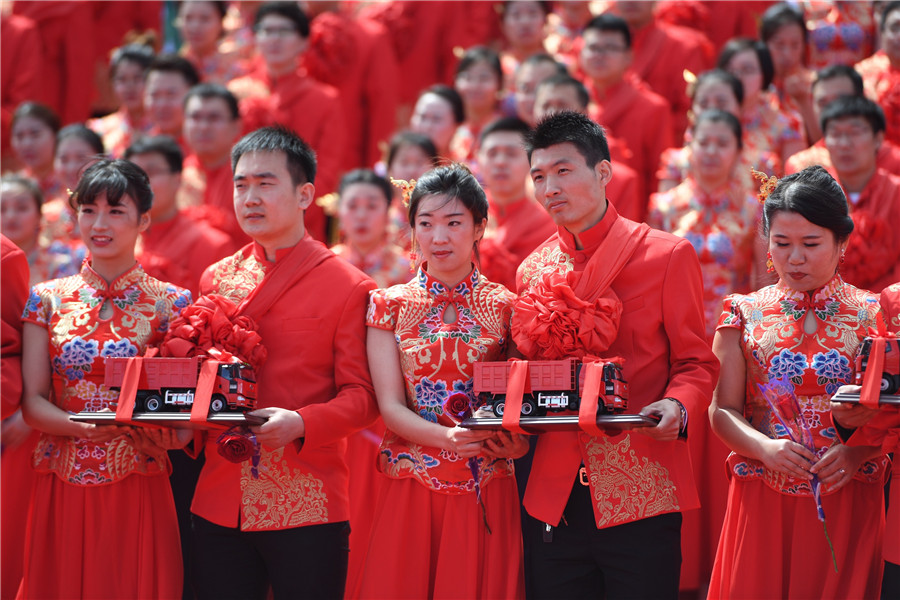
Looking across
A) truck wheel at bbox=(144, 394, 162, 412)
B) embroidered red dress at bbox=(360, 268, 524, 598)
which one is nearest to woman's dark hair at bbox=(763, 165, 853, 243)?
embroidered red dress at bbox=(360, 268, 524, 598)

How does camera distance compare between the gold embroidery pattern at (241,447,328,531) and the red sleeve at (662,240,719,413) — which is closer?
the red sleeve at (662,240,719,413)

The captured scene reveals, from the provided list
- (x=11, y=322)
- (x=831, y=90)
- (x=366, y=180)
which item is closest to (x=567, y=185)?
(x=11, y=322)

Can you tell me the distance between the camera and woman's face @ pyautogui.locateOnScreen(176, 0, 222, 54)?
8.45 meters

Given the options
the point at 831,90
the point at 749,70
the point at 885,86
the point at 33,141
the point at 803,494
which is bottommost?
the point at 803,494

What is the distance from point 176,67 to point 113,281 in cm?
380

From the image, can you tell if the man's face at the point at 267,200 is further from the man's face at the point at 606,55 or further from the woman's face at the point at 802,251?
the man's face at the point at 606,55

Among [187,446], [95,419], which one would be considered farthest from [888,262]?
[95,419]

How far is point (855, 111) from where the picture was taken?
5.20m

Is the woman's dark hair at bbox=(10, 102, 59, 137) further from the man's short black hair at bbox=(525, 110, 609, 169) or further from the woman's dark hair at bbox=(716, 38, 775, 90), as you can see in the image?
the man's short black hair at bbox=(525, 110, 609, 169)

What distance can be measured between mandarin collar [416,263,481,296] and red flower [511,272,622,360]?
330 mm

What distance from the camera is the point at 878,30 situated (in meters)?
7.12

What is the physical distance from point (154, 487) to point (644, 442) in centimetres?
180

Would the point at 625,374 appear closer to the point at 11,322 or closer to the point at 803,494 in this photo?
the point at 803,494

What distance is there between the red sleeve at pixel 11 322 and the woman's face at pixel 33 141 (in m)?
3.51
